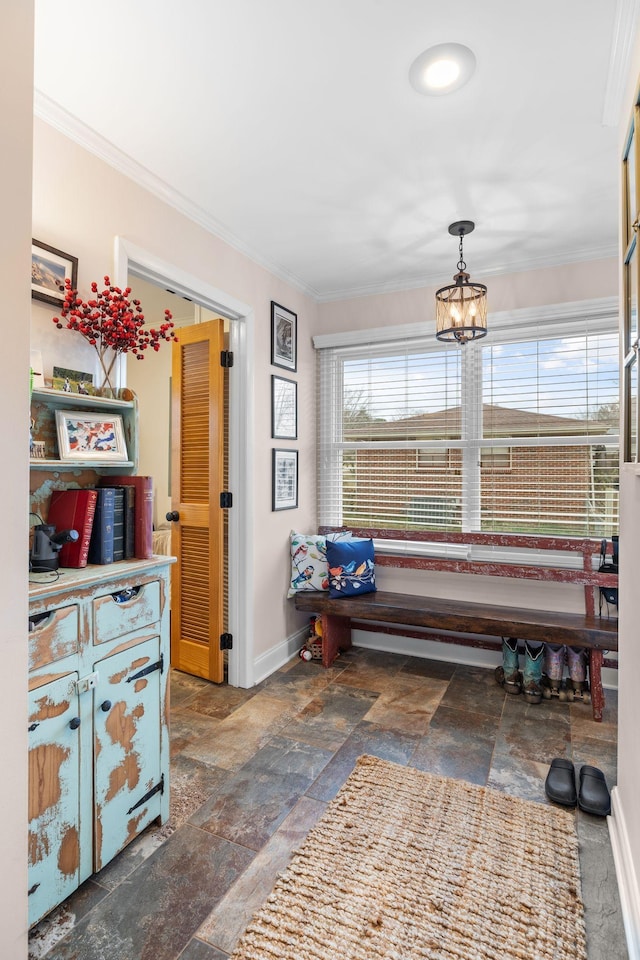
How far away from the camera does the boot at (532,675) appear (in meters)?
2.90

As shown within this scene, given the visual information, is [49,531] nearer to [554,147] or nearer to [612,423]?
[554,147]

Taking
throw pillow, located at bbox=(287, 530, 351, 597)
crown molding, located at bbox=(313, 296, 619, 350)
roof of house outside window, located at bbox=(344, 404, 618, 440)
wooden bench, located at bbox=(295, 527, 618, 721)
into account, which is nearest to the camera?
wooden bench, located at bbox=(295, 527, 618, 721)

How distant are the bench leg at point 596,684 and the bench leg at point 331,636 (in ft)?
5.11

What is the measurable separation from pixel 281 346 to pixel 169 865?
283cm

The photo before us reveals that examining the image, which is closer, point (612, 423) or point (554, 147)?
point (554, 147)

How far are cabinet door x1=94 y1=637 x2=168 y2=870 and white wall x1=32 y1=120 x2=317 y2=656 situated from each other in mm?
1119

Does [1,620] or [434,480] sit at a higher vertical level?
[434,480]

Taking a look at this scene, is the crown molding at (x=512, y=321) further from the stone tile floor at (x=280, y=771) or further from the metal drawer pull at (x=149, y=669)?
the metal drawer pull at (x=149, y=669)

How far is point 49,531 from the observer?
1.60 metres

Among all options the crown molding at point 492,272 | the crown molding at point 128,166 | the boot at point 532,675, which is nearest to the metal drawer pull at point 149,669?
the crown molding at point 128,166

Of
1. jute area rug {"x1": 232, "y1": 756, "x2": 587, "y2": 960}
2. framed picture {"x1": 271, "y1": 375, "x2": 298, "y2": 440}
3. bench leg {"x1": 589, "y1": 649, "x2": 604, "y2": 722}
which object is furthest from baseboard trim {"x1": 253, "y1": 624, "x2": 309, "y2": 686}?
bench leg {"x1": 589, "y1": 649, "x2": 604, "y2": 722}

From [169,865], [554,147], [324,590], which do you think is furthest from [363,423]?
[169,865]

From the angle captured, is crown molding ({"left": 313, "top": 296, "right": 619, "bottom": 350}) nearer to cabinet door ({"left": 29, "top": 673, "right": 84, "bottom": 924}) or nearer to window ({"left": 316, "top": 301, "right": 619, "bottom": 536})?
window ({"left": 316, "top": 301, "right": 619, "bottom": 536})

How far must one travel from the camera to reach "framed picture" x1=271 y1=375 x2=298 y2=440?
3350mm
